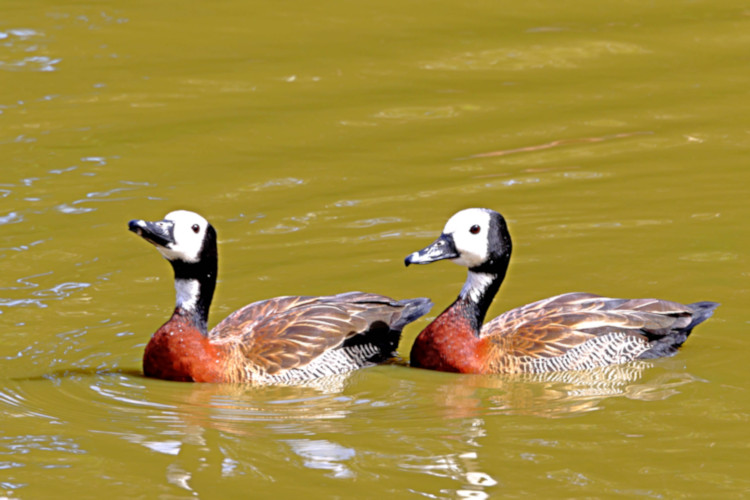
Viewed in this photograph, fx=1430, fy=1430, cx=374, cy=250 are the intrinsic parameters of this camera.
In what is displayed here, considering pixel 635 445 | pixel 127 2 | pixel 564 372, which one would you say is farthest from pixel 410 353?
pixel 127 2

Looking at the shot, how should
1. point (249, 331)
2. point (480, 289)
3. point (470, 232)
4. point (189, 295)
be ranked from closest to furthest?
point (189, 295) < point (470, 232) < point (249, 331) < point (480, 289)

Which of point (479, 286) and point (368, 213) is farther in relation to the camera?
point (368, 213)

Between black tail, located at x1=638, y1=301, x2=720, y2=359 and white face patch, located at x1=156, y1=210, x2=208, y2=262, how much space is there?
3.58 meters

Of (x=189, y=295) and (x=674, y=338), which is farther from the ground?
(x=189, y=295)

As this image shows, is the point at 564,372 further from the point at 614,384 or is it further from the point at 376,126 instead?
the point at 376,126

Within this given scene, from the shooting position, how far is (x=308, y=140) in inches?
675

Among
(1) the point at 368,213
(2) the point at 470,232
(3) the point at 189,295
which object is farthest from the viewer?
(1) the point at 368,213

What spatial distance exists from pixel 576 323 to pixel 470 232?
1.13 m

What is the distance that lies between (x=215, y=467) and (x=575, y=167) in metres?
7.97

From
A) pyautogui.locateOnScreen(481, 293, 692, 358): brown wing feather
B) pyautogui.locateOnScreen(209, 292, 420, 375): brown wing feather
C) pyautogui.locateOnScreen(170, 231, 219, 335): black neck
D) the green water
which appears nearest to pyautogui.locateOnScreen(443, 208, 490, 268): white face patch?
pyautogui.locateOnScreen(481, 293, 692, 358): brown wing feather

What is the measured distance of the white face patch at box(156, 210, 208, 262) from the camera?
1061 cm

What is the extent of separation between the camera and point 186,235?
1067 cm

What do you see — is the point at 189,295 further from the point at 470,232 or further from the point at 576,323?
the point at 576,323

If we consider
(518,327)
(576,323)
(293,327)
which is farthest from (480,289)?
(293,327)
